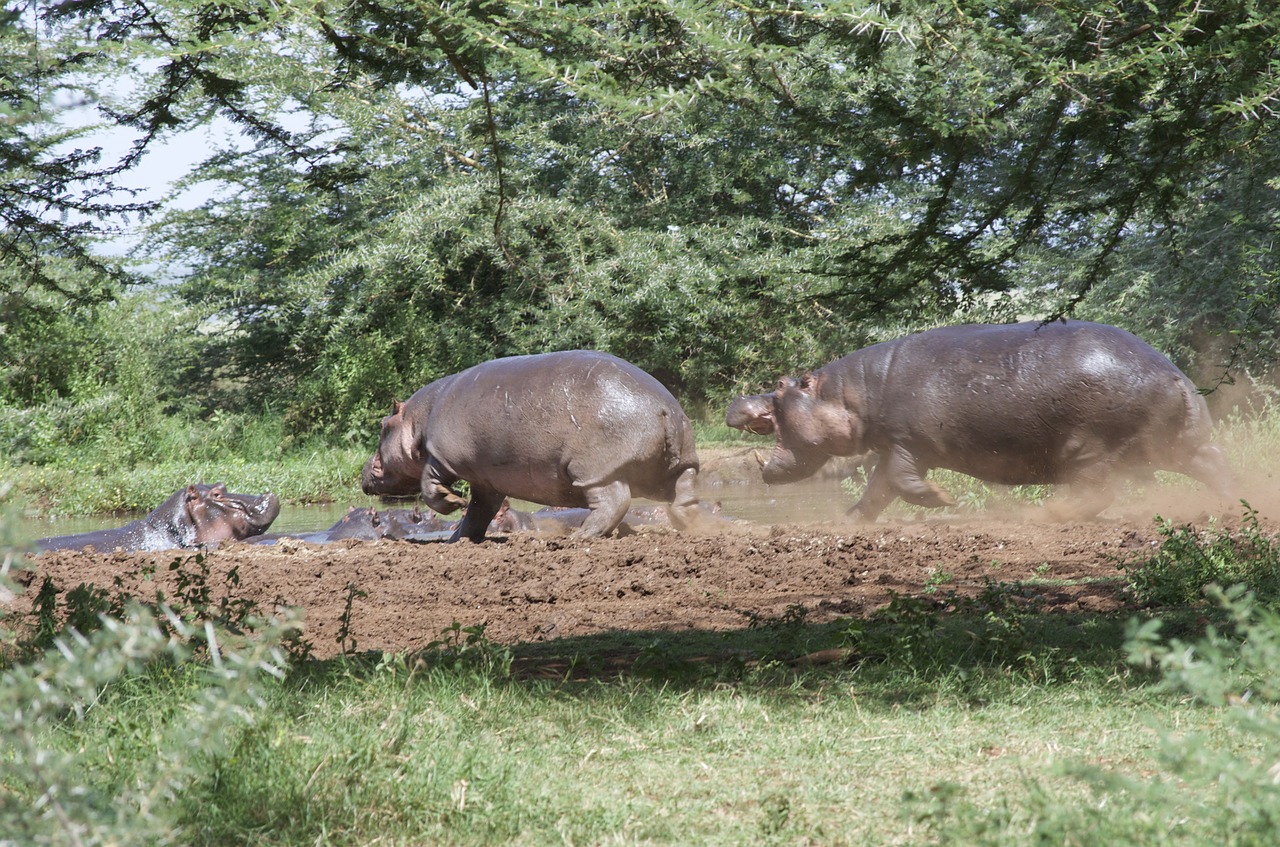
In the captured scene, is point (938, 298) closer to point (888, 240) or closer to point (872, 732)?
point (888, 240)

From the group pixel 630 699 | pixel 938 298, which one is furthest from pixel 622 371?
pixel 630 699

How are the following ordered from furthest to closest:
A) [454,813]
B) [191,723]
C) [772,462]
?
[772,462] → [191,723] → [454,813]

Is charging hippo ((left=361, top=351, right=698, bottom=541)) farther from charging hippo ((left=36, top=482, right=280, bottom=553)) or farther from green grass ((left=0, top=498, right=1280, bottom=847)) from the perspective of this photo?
green grass ((left=0, top=498, right=1280, bottom=847))

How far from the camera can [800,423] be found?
31.5ft

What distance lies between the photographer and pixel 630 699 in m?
3.73

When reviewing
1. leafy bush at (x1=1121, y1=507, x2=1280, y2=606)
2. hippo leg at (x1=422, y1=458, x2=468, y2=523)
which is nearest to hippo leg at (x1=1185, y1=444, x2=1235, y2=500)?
leafy bush at (x1=1121, y1=507, x2=1280, y2=606)

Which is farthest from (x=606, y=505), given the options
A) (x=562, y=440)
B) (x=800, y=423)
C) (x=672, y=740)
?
(x=672, y=740)

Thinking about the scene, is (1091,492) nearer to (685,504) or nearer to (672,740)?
(685,504)

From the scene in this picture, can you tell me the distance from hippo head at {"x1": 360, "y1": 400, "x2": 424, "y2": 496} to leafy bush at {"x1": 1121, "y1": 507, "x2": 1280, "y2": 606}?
238 inches

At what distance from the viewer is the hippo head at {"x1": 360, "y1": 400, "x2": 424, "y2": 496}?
980 cm

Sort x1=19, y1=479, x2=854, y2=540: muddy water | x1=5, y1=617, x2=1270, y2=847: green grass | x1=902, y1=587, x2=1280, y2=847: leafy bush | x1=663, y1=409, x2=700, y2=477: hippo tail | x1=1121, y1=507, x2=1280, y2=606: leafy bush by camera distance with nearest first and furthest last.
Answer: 1. x1=902, y1=587, x2=1280, y2=847: leafy bush
2. x1=5, y1=617, x2=1270, y2=847: green grass
3. x1=1121, y1=507, x2=1280, y2=606: leafy bush
4. x1=663, y1=409, x2=700, y2=477: hippo tail
5. x1=19, y1=479, x2=854, y2=540: muddy water

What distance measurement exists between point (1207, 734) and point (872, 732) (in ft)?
2.86

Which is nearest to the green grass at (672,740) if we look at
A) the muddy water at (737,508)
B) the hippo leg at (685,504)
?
the hippo leg at (685,504)

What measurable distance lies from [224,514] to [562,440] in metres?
3.49
